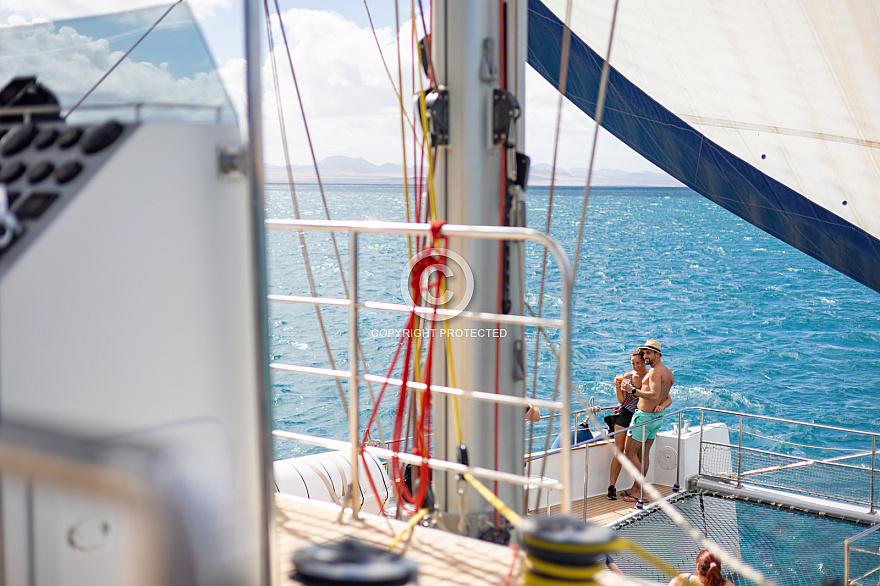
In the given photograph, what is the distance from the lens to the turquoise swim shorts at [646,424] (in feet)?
20.7

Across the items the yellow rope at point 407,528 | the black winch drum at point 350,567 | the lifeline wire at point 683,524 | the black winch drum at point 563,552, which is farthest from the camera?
the yellow rope at point 407,528

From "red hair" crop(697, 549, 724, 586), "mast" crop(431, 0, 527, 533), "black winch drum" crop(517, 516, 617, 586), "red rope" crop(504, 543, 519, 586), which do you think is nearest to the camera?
"black winch drum" crop(517, 516, 617, 586)

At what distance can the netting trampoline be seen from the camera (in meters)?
6.22

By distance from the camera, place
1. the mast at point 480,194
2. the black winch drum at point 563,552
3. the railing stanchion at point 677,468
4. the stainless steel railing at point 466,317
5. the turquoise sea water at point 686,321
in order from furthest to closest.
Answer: the turquoise sea water at point 686,321, the railing stanchion at point 677,468, the mast at point 480,194, the stainless steel railing at point 466,317, the black winch drum at point 563,552

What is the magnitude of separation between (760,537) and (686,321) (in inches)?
1125

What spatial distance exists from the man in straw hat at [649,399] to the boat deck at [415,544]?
4175 mm

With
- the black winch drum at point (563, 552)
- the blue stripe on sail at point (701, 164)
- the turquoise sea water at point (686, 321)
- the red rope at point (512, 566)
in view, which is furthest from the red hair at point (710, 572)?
the turquoise sea water at point (686, 321)

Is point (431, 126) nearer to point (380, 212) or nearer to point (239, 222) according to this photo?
point (239, 222)

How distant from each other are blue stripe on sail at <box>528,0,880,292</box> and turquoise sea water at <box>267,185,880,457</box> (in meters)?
4.04

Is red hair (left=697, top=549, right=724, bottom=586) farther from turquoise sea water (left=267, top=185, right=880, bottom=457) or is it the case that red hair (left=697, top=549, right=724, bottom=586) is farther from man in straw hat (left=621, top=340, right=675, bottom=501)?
turquoise sea water (left=267, top=185, right=880, bottom=457)

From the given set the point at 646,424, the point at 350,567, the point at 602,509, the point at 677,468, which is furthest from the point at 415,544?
the point at 677,468

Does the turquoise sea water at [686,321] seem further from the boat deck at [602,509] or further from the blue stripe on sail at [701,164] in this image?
the boat deck at [602,509]

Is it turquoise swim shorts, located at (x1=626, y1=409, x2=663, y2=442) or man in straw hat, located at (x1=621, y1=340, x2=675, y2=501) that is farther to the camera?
turquoise swim shorts, located at (x1=626, y1=409, x2=663, y2=442)

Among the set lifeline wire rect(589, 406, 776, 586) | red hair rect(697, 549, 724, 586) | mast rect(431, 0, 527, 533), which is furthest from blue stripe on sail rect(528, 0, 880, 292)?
lifeline wire rect(589, 406, 776, 586)
